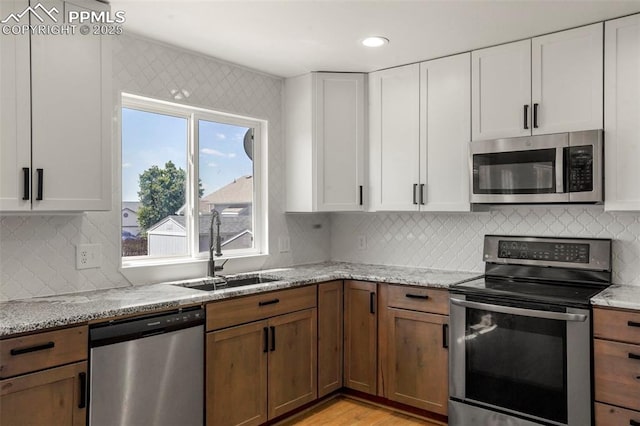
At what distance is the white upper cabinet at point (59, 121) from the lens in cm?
203

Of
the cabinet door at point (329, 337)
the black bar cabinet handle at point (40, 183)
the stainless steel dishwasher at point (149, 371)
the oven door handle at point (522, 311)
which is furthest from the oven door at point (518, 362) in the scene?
the black bar cabinet handle at point (40, 183)

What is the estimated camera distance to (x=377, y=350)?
3.20m

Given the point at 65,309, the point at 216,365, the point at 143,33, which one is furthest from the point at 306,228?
the point at 65,309

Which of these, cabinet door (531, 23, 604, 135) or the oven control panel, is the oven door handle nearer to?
the oven control panel

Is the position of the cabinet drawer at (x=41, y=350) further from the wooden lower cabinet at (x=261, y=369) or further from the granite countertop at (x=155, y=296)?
the wooden lower cabinet at (x=261, y=369)

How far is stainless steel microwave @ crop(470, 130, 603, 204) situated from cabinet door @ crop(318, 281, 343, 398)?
3.66ft

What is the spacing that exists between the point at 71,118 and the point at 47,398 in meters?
1.21

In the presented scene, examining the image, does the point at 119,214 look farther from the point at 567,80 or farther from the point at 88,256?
the point at 567,80

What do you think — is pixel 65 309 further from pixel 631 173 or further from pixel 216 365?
pixel 631 173

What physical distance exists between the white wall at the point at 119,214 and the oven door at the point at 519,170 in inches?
58.7

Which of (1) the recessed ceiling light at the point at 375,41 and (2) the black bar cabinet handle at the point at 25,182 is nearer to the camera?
(2) the black bar cabinet handle at the point at 25,182

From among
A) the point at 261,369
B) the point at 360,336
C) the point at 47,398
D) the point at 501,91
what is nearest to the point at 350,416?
the point at 360,336

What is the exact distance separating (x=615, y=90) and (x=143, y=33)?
262 centimetres

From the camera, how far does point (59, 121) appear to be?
2.17 m
